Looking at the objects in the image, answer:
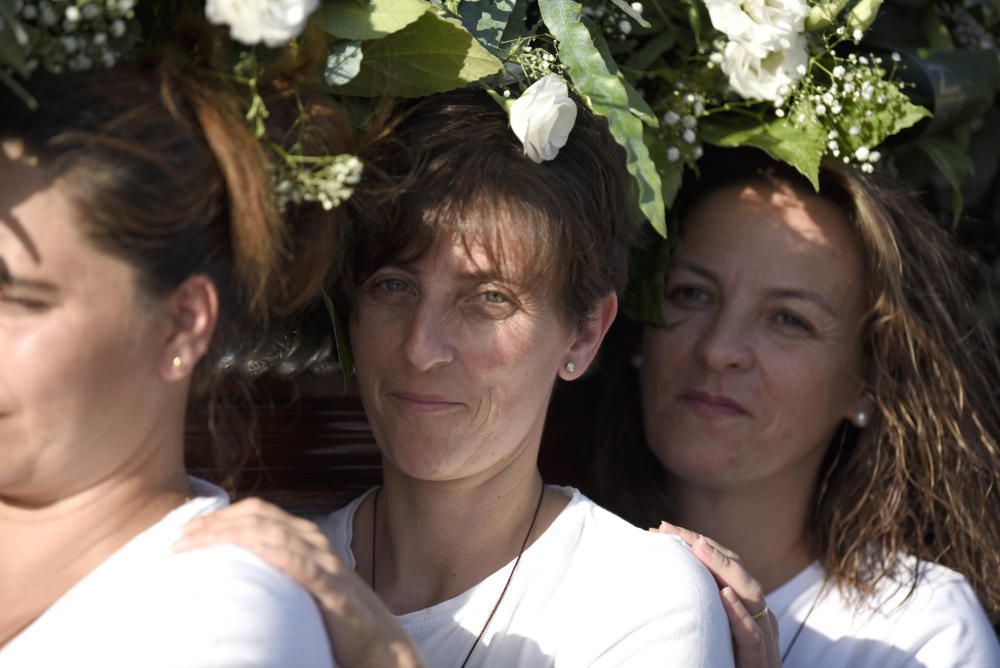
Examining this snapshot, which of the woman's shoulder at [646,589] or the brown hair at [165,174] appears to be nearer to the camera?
the brown hair at [165,174]

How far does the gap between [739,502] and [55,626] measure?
155 cm

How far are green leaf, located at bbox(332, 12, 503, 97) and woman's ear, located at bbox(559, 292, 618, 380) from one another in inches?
16.7

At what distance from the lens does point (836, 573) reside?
2.46 metres

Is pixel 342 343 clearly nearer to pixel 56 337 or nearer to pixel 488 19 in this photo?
pixel 488 19

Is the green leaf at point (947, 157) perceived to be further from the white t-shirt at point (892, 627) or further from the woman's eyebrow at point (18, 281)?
the woman's eyebrow at point (18, 281)

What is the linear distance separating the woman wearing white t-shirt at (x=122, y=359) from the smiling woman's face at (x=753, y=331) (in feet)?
3.88

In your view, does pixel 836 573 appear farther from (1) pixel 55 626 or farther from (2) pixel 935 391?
(1) pixel 55 626

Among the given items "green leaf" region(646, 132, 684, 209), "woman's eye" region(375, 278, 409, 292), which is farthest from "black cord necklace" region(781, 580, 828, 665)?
"woman's eye" region(375, 278, 409, 292)

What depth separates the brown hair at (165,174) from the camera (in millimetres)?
1286

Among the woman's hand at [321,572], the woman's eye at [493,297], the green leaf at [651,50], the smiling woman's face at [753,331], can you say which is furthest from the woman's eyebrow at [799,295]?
the woman's hand at [321,572]

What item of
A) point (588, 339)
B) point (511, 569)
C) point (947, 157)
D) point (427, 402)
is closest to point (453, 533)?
point (511, 569)

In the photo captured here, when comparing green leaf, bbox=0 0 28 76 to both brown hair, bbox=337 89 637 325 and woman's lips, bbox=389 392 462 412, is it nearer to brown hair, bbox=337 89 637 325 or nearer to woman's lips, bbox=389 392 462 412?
brown hair, bbox=337 89 637 325

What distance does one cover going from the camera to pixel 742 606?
6.26 feet

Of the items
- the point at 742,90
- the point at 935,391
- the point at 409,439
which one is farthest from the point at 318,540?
the point at 935,391
